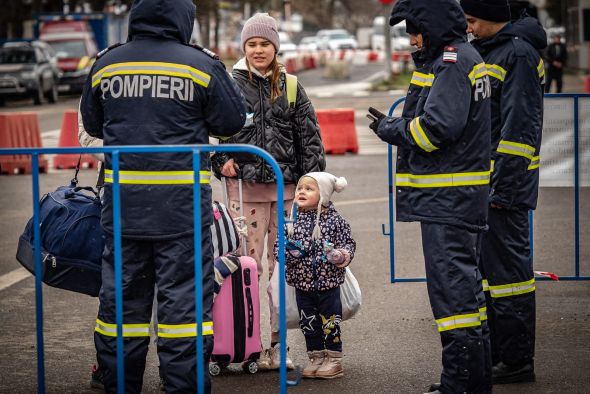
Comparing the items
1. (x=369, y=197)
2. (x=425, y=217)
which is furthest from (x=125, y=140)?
(x=369, y=197)

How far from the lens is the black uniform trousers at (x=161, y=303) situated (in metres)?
5.13

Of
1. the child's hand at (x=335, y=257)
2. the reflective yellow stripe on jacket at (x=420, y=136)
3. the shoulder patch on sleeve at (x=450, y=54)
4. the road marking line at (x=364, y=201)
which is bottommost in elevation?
the road marking line at (x=364, y=201)

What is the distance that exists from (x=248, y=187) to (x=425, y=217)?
1.45 meters

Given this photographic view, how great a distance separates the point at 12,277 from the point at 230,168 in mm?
3509

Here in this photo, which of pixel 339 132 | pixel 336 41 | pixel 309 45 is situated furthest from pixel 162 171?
pixel 336 41

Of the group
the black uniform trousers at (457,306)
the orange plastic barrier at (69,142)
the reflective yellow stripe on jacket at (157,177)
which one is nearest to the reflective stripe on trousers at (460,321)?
the black uniform trousers at (457,306)

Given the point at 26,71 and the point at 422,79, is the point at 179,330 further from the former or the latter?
the point at 26,71

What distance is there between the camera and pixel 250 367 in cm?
629

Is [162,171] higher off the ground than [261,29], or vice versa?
A: [261,29]

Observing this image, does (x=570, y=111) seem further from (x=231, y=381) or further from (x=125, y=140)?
(x=125, y=140)

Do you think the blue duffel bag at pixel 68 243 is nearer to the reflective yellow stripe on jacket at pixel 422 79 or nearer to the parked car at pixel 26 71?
the reflective yellow stripe on jacket at pixel 422 79

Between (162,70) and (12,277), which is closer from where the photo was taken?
(162,70)

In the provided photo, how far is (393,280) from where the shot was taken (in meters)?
7.87

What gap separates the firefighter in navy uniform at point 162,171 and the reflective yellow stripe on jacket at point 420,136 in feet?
2.64
